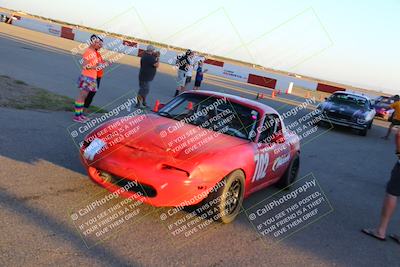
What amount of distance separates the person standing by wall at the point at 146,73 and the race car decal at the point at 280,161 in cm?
671

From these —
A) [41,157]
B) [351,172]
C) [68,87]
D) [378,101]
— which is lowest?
[378,101]

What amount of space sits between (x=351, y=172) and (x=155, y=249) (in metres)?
6.46

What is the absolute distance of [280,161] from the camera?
6383mm

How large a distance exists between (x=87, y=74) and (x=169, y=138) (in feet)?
14.2

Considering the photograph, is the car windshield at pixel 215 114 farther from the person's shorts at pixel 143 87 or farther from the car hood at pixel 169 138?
the person's shorts at pixel 143 87

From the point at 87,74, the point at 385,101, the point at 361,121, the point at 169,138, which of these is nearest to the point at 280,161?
the point at 169,138

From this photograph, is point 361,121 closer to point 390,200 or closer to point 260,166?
point 390,200

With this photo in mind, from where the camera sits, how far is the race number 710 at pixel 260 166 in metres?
5.53

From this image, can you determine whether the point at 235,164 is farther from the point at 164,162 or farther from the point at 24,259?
the point at 24,259

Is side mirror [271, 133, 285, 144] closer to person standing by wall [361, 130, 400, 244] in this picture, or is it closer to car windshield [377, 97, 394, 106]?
person standing by wall [361, 130, 400, 244]

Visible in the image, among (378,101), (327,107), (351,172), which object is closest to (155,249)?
(351,172)

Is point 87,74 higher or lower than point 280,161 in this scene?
lower

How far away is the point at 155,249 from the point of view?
4062 millimetres

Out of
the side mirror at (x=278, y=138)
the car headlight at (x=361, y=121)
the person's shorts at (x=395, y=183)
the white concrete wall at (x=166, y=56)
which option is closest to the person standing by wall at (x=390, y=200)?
the person's shorts at (x=395, y=183)
